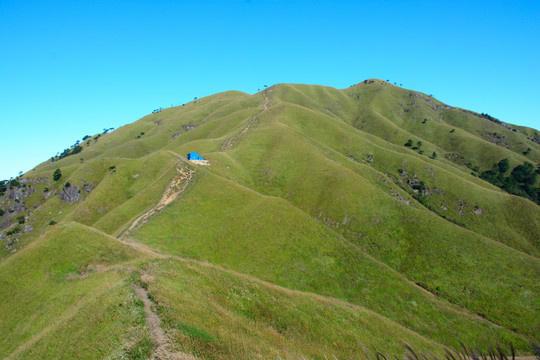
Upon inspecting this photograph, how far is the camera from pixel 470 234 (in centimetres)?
6419

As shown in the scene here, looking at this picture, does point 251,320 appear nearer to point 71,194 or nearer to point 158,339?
point 158,339

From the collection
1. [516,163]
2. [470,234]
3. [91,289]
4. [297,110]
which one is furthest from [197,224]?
[516,163]

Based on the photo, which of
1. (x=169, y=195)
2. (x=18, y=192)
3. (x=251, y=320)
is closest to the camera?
(x=251, y=320)

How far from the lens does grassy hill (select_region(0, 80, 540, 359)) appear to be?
19609mm

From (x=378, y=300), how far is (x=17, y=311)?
49.8 m

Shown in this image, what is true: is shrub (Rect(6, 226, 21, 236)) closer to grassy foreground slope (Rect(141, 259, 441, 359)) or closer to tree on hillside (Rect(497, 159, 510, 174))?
grassy foreground slope (Rect(141, 259, 441, 359))

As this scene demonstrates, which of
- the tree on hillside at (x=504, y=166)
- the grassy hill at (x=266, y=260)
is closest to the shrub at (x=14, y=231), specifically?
the grassy hill at (x=266, y=260)

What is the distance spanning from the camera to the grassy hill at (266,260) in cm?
1961

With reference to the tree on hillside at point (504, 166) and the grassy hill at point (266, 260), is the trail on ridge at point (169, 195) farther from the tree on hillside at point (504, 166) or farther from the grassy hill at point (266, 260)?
the tree on hillside at point (504, 166)

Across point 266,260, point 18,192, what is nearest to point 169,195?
point 266,260

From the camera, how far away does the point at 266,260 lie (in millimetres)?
51906

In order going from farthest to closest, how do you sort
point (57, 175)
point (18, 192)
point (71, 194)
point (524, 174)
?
1. point (524, 174)
2. point (57, 175)
3. point (18, 192)
4. point (71, 194)

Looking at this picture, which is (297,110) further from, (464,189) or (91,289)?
(91,289)

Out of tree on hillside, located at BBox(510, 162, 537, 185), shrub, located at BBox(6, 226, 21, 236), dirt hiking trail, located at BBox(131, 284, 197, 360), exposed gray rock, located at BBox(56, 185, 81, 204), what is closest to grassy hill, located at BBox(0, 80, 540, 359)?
dirt hiking trail, located at BBox(131, 284, 197, 360)
